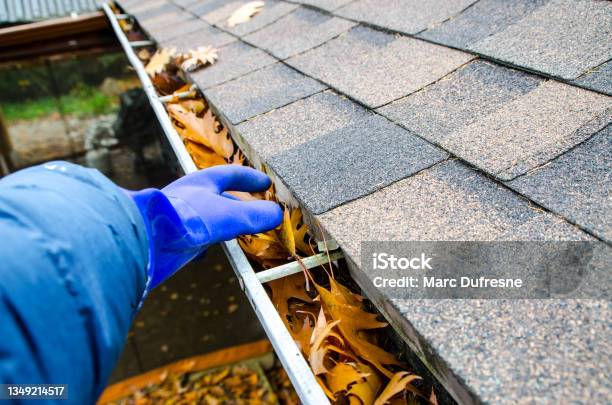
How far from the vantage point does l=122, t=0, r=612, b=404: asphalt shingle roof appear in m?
0.80

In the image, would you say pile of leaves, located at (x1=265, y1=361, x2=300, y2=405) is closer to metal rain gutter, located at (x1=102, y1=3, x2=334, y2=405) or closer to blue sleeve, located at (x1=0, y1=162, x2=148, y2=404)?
metal rain gutter, located at (x1=102, y1=3, x2=334, y2=405)

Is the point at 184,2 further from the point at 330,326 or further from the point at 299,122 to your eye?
the point at 330,326

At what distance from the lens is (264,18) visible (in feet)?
8.91

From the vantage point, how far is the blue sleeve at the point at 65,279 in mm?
711

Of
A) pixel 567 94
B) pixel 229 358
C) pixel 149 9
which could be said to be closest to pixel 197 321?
pixel 229 358

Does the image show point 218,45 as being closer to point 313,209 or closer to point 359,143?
point 359,143

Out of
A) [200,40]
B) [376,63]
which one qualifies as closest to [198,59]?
[200,40]

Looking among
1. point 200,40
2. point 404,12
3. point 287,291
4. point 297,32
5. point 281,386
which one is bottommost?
point 281,386

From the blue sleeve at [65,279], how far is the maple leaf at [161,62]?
67.9 inches

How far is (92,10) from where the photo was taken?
4.33 m

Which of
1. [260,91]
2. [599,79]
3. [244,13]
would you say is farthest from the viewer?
[244,13]

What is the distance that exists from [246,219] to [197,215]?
0.43 feet

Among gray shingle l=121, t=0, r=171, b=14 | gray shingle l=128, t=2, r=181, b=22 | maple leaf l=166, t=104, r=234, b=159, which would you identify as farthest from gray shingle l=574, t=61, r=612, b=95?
gray shingle l=121, t=0, r=171, b=14

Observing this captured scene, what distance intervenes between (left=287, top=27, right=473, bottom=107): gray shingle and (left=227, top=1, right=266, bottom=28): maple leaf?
0.88 metres
